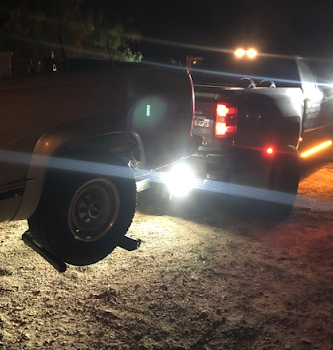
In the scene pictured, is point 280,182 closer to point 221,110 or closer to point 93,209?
point 221,110

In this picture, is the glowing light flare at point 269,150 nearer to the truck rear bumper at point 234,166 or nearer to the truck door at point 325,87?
the truck rear bumper at point 234,166

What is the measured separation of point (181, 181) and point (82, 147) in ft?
6.44

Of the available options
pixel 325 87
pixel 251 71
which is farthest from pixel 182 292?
pixel 325 87

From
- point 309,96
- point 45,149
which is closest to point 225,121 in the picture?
point 309,96

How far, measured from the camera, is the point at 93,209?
3328 millimetres

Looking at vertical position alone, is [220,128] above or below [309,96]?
below

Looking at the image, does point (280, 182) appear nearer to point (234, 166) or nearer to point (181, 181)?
point (234, 166)

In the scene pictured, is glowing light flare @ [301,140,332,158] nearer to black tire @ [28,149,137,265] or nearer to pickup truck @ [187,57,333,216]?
pickup truck @ [187,57,333,216]

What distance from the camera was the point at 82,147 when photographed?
10.5 feet

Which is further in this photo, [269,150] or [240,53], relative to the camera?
[240,53]

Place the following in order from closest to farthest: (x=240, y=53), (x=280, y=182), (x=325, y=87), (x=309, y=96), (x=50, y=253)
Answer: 1. (x=50, y=253)
2. (x=280, y=182)
3. (x=309, y=96)
4. (x=240, y=53)
5. (x=325, y=87)

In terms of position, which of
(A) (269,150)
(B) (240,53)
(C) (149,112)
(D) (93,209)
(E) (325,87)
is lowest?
(D) (93,209)

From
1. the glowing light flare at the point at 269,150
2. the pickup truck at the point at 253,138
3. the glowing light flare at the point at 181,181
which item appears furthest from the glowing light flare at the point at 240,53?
the glowing light flare at the point at 181,181

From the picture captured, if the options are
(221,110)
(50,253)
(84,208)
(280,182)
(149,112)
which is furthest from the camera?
(280,182)
